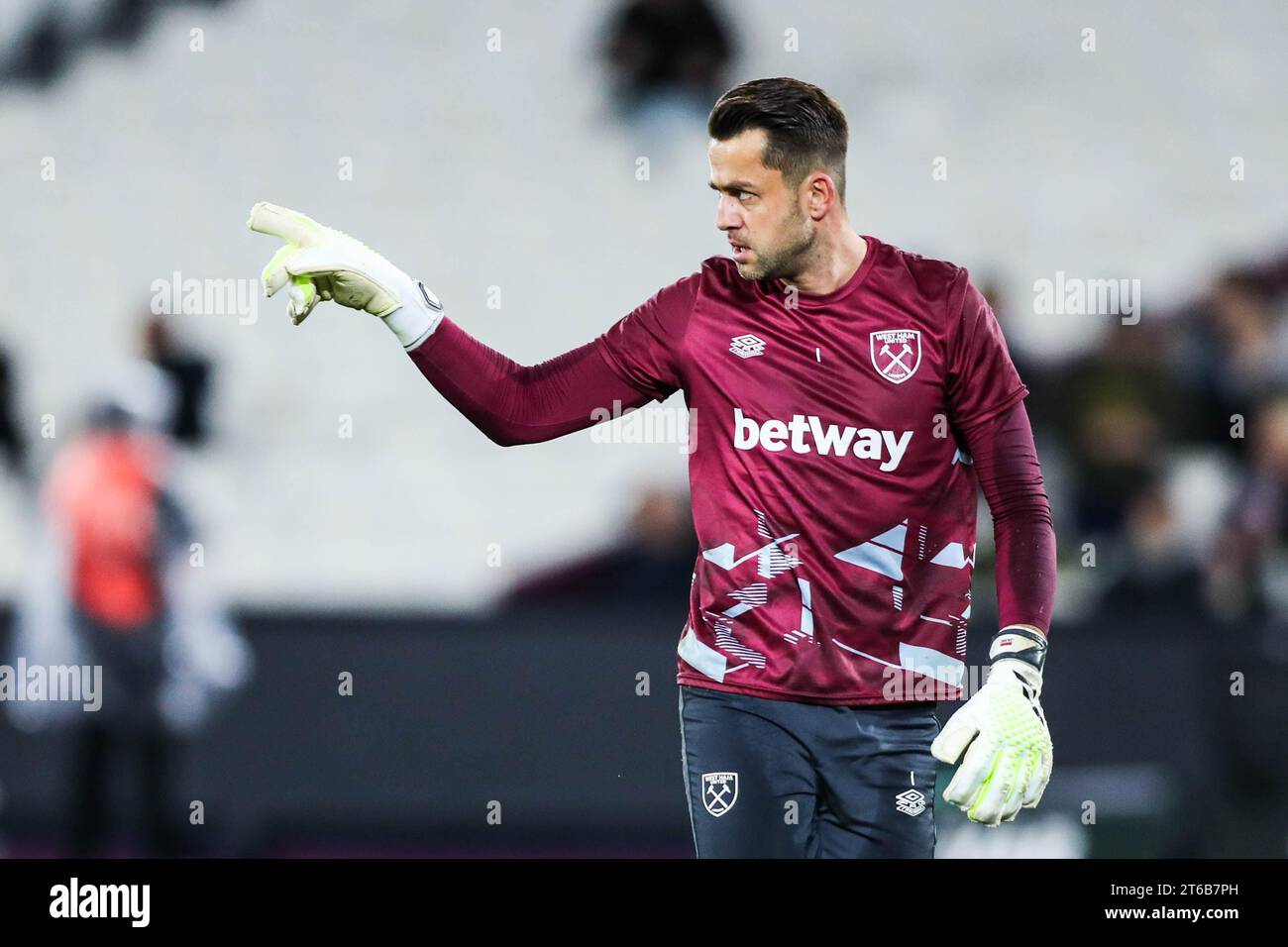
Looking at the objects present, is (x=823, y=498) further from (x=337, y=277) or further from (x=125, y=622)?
(x=125, y=622)

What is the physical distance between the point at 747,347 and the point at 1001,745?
0.91 metres

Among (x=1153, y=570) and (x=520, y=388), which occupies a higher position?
(x=520, y=388)

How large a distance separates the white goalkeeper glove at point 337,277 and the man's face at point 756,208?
0.62m

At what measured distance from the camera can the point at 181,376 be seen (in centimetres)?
739

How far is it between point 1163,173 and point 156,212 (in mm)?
4868

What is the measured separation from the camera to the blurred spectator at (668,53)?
25.5ft

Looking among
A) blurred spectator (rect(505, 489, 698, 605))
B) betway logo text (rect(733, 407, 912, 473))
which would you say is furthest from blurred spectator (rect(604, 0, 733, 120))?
betway logo text (rect(733, 407, 912, 473))

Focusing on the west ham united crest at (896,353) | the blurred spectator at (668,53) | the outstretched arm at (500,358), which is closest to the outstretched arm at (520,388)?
the outstretched arm at (500,358)

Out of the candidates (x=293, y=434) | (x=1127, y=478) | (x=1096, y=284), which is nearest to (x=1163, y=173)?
(x=1096, y=284)

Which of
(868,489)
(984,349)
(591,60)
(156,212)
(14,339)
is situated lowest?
(868,489)

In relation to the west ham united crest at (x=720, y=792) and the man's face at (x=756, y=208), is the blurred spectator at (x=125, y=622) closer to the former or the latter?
the west ham united crest at (x=720, y=792)

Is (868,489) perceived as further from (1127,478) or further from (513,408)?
(1127,478)

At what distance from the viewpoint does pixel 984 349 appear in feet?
10.8

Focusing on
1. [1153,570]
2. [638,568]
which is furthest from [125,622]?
[1153,570]
